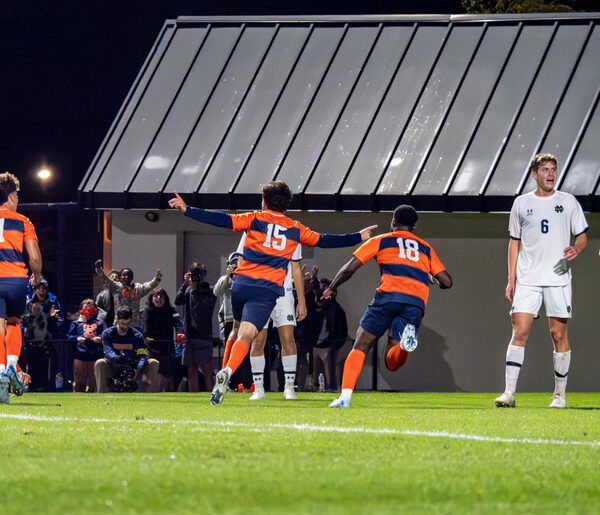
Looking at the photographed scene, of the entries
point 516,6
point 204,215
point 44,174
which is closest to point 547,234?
point 204,215

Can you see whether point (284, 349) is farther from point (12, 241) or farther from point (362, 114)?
point (362, 114)

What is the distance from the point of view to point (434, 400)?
15.8 meters

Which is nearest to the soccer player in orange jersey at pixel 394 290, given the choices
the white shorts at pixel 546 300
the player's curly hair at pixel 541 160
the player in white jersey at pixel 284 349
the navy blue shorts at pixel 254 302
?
the navy blue shorts at pixel 254 302

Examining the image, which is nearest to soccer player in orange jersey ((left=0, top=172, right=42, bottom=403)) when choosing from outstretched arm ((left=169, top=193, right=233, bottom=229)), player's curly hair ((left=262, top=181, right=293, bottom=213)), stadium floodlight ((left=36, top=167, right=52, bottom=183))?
outstretched arm ((left=169, top=193, right=233, bottom=229))

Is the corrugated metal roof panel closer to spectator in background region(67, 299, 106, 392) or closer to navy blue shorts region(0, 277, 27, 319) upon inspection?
spectator in background region(67, 299, 106, 392)

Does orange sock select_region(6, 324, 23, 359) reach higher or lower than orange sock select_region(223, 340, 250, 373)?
higher

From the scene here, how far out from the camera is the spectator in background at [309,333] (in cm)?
1998

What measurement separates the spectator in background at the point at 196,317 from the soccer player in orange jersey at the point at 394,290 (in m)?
8.03

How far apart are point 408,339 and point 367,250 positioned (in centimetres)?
84

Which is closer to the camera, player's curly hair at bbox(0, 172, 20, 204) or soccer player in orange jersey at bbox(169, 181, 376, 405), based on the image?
soccer player in orange jersey at bbox(169, 181, 376, 405)

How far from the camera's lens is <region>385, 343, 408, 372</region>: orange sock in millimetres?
12258

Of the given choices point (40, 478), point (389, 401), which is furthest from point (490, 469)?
point (389, 401)

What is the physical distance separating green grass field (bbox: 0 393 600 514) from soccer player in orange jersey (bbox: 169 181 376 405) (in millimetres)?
1720

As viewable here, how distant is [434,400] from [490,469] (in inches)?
367
